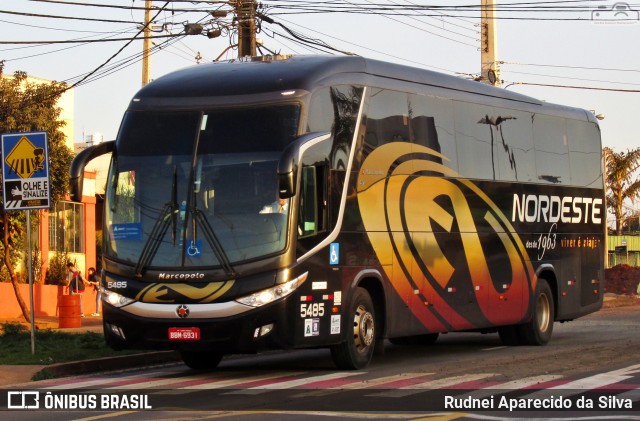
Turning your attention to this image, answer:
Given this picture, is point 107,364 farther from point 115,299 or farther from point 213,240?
point 213,240

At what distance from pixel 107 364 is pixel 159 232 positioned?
12.0ft

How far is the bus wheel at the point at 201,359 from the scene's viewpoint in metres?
16.6

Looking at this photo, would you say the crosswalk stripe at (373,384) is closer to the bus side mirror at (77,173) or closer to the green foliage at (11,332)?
the bus side mirror at (77,173)

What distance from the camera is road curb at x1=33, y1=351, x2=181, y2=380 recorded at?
1622 centimetres

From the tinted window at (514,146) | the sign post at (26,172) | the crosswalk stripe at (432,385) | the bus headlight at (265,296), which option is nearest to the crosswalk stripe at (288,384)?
the bus headlight at (265,296)

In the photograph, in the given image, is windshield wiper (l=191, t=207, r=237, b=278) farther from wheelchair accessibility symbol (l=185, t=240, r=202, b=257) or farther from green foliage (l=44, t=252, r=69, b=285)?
green foliage (l=44, t=252, r=69, b=285)

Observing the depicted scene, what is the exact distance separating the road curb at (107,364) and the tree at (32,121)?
13.1 m

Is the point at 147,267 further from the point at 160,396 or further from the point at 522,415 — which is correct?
the point at 522,415

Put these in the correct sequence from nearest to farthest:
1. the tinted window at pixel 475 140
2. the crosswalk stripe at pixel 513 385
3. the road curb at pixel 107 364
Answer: the crosswalk stripe at pixel 513 385 < the road curb at pixel 107 364 < the tinted window at pixel 475 140

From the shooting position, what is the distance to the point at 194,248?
1435 cm

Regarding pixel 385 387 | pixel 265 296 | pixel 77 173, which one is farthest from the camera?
pixel 77 173

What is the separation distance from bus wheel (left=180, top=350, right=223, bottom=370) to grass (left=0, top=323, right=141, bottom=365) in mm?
1798

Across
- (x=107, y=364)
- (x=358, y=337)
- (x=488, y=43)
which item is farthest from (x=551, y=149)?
(x=488, y=43)

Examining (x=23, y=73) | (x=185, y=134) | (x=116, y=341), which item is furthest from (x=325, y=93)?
(x=23, y=73)
